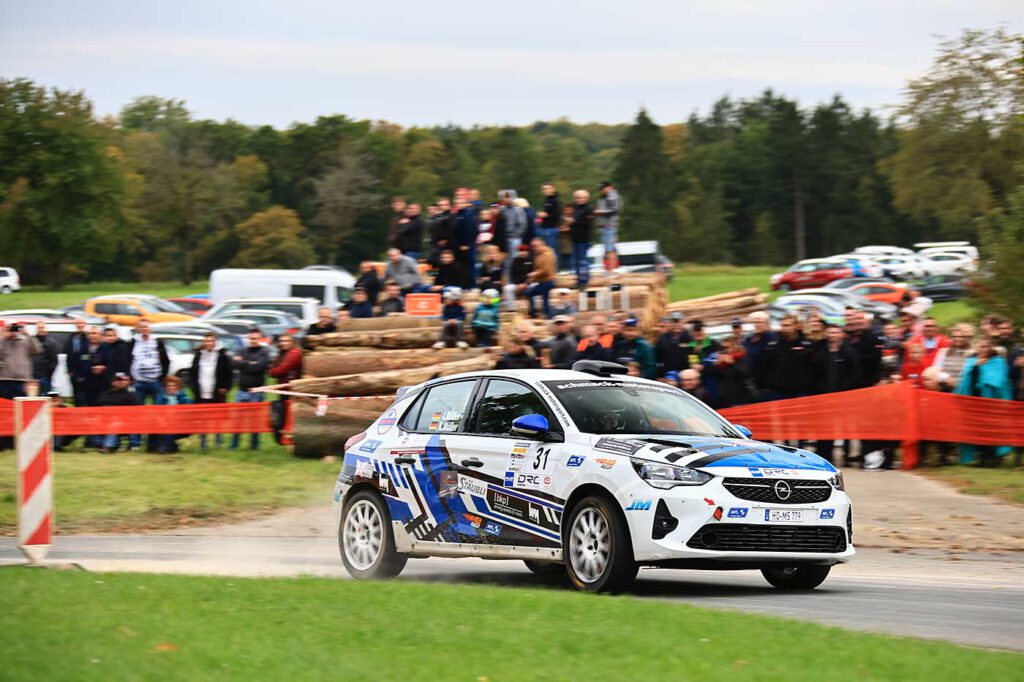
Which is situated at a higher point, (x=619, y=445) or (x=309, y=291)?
(x=309, y=291)

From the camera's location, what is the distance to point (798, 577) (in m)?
11.0

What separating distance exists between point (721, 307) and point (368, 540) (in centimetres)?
2072

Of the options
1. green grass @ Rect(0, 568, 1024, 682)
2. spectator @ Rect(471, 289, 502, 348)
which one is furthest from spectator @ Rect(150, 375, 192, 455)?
green grass @ Rect(0, 568, 1024, 682)

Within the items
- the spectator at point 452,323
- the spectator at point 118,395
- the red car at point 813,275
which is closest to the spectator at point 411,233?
the spectator at point 452,323

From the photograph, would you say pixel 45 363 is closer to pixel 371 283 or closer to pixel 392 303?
pixel 371 283

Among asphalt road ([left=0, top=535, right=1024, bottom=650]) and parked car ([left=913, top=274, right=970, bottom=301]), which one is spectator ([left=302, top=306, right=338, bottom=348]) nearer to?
asphalt road ([left=0, top=535, right=1024, bottom=650])

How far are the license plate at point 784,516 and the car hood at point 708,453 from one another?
0.30 metres

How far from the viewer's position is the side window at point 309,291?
4672cm

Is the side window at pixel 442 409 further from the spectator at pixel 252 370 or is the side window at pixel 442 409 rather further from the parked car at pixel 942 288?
the parked car at pixel 942 288

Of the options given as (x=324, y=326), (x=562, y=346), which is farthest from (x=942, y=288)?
(x=562, y=346)

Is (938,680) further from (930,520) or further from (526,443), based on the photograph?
(930,520)

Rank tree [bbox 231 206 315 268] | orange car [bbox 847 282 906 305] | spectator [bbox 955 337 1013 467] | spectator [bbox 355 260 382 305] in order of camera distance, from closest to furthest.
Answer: spectator [bbox 955 337 1013 467] < spectator [bbox 355 260 382 305] < orange car [bbox 847 282 906 305] < tree [bbox 231 206 315 268]

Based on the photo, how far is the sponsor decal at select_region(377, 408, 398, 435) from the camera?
12.5m

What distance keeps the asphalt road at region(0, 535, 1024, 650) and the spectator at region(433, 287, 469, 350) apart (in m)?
7.50
